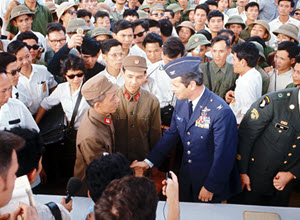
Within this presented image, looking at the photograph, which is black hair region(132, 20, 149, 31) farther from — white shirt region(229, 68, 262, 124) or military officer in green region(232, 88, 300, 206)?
military officer in green region(232, 88, 300, 206)

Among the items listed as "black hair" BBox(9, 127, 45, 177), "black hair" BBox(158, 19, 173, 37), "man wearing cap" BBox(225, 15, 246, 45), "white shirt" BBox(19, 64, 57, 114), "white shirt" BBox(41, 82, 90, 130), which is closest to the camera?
"black hair" BBox(9, 127, 45, 177)

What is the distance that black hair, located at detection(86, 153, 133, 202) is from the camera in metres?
1.50

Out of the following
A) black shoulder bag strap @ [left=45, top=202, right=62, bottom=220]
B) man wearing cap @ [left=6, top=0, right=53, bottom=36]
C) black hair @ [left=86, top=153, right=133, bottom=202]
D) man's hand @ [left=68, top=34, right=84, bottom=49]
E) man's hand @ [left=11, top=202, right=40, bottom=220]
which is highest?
man wearing cap @ [left=6, top=0, right=53, bottom=36]

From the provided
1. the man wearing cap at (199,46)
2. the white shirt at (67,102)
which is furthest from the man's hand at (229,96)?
the white shirt at (67,102)

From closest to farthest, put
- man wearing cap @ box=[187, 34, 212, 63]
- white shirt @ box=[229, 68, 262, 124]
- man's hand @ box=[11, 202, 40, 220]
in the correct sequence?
man's hand @ box=[11, 202, 40, 220] < white shirt @ box=[229, 68, 262, 124] < man wearing cap @ box=[187, 34, 212, 63]

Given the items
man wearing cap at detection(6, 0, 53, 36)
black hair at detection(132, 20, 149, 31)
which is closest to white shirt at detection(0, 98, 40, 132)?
Answer: black hair at detection(132, 20, 149, 31)

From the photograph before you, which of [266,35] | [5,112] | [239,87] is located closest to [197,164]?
[239,87]

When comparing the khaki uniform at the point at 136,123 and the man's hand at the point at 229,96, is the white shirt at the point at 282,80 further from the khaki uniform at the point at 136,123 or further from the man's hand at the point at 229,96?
the khaki uniform at the point at 136,123

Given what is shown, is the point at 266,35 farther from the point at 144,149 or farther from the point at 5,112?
the point at 5,112

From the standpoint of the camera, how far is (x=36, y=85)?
340 centimetres

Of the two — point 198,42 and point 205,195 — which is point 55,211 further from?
point 198,42

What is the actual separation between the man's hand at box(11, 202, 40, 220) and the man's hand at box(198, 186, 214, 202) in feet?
4.74

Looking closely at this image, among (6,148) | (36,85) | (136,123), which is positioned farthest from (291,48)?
(6,148)

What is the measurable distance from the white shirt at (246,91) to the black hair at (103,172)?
2044 millimetres
